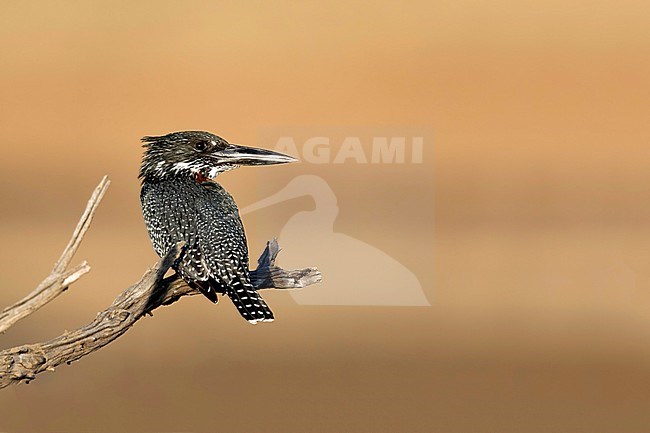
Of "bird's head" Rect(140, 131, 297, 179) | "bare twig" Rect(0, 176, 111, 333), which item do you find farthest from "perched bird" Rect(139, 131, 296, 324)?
"bare twig" Rect(0, 176, 111, 333)

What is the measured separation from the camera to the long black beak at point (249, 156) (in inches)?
72.2

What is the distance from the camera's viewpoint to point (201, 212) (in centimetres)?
180

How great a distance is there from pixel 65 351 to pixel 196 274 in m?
0.30

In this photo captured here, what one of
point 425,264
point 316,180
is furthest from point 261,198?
point 425,264

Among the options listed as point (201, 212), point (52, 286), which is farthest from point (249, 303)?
point (52, 286)

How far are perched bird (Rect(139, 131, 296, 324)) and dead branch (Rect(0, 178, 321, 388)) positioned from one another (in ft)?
0.17

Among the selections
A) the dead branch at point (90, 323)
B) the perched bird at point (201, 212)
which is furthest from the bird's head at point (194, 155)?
the dead branch at point (90, 323)

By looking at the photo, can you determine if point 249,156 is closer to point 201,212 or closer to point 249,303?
point 201,212

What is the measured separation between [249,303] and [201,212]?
0.71 ft

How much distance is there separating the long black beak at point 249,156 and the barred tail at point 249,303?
10.0 inches

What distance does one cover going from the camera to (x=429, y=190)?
5.39 meters

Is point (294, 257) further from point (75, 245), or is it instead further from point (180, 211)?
point (75, 245)

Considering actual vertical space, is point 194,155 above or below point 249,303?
above

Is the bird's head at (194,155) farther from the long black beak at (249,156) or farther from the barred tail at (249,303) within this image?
the barred tail at (249,303)
